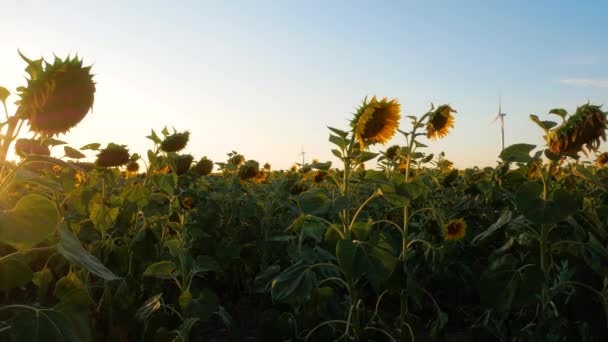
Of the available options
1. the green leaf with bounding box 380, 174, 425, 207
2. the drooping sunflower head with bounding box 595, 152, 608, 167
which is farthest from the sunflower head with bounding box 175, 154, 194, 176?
the drooping sunflower head with bounding box 595, 152, 608, 167

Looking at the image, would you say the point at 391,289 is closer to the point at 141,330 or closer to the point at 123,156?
the point at 141,330

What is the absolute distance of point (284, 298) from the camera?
213cm

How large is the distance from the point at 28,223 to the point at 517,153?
6.08 ft

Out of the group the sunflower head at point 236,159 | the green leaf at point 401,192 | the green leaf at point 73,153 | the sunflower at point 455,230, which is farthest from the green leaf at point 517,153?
the sunflower head at point 236,159

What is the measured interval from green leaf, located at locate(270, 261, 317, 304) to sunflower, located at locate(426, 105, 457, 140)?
3.46 feet

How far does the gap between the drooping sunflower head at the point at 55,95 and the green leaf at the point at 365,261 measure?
1.13 m

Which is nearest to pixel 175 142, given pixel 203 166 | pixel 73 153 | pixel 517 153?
pixel 73 153

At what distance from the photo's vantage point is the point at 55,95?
4.50 ft

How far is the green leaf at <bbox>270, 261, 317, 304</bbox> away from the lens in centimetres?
214

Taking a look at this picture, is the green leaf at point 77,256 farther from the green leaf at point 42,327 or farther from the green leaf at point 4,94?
the green leaf at point 4,94

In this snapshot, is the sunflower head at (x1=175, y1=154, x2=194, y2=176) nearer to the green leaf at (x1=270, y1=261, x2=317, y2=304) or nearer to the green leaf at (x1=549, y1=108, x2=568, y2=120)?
the green leaf at (x1=270, y1=261, x2=317, y2=304)

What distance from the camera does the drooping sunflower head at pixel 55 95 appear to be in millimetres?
1344

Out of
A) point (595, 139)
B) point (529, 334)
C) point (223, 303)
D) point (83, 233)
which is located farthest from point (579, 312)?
point (83, 233)

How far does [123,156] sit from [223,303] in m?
1.57
